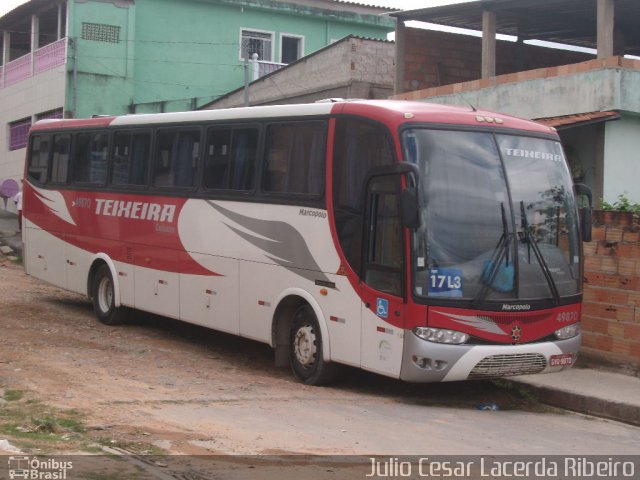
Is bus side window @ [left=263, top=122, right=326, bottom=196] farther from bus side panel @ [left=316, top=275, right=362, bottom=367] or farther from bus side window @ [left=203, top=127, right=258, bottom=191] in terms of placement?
bus side panel @ [left=316, top=275, right=362, bottom=367]

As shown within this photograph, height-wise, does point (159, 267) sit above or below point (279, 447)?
above

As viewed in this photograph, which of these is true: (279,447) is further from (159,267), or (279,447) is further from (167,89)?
(167,89)

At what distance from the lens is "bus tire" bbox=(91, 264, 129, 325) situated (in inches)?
603

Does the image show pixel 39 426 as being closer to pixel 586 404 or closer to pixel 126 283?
pixel 586 404

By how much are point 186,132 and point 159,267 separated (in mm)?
1993

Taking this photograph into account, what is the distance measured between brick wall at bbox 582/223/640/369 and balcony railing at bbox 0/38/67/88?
21.2m

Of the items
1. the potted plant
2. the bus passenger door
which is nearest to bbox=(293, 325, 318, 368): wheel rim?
the bus passenger door

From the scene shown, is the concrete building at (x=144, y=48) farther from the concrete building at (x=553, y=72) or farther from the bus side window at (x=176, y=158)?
the bus side window at (x=176, y=158)

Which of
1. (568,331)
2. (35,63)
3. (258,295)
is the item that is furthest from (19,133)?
(568,331)

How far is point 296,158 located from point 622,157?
7601 millimetres

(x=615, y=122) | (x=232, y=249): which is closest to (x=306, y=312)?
(x=232, y=249)

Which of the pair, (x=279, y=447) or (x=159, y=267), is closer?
(x=279, y=447)

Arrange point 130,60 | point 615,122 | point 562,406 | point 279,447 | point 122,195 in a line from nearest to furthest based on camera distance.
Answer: point 279,447
point 562,406
point 122,195
point 615,122
point 130,60

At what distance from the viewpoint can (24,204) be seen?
17.8 metres
